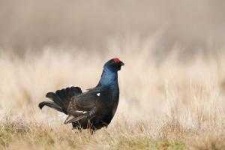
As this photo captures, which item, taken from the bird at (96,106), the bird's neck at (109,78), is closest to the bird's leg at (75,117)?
the bird at (96,106)

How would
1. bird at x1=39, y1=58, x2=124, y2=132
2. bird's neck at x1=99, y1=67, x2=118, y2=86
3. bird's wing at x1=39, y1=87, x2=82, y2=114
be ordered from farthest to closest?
bird's wing at x1=39, y1=87, x2=82, y2=114 → bird's neck at x1=99, y1=67, x2=118, y2=86 → bird at x1=39, y1=58, x2=124, y2=132

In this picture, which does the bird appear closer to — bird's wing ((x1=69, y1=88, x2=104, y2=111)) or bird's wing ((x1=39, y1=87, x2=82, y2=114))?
bird's wing ((x1=69, y1=88, x2=104, y2=111))

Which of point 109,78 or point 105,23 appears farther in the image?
point 105,23

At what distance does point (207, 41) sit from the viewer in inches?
Result: 1197

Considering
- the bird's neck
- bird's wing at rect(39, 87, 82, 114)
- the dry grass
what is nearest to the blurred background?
the dry grass

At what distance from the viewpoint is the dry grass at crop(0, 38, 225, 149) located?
40.8 ft

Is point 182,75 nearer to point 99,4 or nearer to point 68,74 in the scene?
point 68,74

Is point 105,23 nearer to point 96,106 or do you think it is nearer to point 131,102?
point 131,102

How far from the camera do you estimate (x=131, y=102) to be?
1716 cm

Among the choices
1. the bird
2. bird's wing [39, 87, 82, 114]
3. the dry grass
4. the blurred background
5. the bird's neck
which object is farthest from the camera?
the blurred background

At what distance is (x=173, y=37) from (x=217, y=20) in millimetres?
4641

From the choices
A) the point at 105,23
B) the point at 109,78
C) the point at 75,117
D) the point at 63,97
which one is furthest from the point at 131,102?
the point at 105,23

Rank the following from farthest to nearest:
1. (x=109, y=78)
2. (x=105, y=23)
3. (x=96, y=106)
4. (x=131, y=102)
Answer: (x=105, y=23) → (x=131, y=102) → (x=109, y=78) → (x=96, y=106)

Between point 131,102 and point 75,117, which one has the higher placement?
point 75,117
